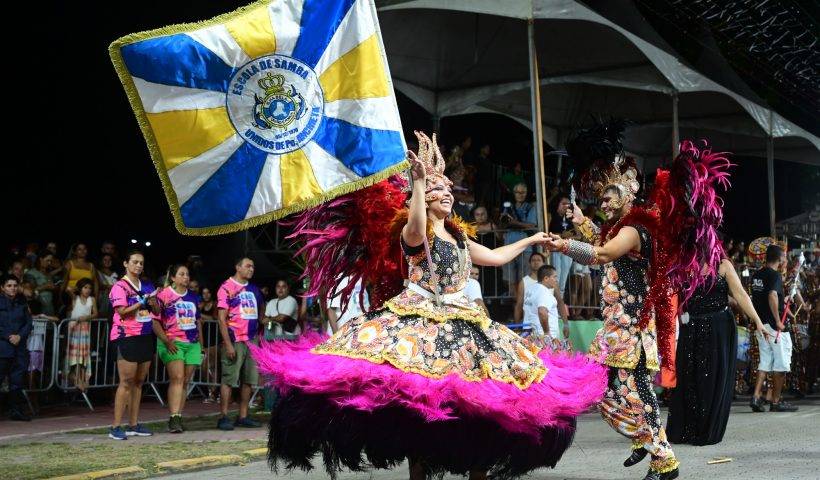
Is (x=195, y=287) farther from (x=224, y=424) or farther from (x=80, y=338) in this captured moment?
(x=224, y=424)

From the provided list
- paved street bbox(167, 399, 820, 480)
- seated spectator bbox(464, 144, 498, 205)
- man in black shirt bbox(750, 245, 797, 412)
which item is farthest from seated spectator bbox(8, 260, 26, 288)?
man in black shirt bbox(750, 245, 797, 412)

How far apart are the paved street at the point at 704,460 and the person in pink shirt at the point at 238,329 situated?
2.68 metres

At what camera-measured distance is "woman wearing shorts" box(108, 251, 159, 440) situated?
9.50m

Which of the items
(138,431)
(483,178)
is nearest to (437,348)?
(138,431)

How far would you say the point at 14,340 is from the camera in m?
11.1

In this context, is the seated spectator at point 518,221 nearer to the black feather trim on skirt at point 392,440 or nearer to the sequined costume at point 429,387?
the sequined costume at point 429,387

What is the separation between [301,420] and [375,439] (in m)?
0.44

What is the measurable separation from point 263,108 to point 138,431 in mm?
5507

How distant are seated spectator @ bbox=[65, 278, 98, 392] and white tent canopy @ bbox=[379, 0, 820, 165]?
5.24 m

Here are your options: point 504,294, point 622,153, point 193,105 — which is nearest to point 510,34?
point 504,294

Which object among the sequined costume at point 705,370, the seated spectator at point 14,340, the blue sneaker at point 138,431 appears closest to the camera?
the sequined costume at point 705,370

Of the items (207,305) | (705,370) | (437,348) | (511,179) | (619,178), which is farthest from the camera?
(511,179)

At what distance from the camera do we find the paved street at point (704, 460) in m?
6.82

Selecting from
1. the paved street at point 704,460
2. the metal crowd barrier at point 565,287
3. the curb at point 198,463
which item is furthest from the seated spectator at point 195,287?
the paved street at point 704,460
